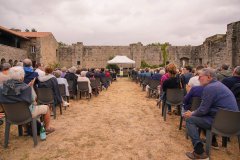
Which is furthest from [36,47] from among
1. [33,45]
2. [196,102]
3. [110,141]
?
[196,102]

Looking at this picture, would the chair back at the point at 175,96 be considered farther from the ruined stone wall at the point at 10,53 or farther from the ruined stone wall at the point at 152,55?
the ruined stone wall at the point at 152,55

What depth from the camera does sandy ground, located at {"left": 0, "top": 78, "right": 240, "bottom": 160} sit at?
12.1 ft

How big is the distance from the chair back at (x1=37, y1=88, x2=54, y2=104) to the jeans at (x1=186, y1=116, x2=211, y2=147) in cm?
379

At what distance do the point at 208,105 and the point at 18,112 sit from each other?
3212 millimetres

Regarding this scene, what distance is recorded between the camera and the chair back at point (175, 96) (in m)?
5.75

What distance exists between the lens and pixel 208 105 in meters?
3.34

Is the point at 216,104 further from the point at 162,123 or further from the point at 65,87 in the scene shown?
the point at 65,87

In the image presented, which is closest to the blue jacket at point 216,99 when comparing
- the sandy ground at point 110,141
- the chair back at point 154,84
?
the sandy ground at point 110,141

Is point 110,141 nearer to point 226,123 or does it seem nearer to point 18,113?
point 18,113

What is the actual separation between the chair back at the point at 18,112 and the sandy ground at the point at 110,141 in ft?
1.71

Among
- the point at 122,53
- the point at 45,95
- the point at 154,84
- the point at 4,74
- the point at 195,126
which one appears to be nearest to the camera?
the point at 195,126

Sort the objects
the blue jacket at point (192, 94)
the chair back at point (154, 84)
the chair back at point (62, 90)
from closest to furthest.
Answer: the blue jacket at point (192, 94)
the chair back at point (62, 90)
the chair back at point (154, 84)

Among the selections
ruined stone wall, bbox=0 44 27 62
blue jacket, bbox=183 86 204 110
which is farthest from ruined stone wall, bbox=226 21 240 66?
ruined stone wall, bbox=0 44 27 62

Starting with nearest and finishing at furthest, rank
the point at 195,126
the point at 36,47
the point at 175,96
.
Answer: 1. the point at 195,126
2. the point at 175,96
3. the point at 36,47
